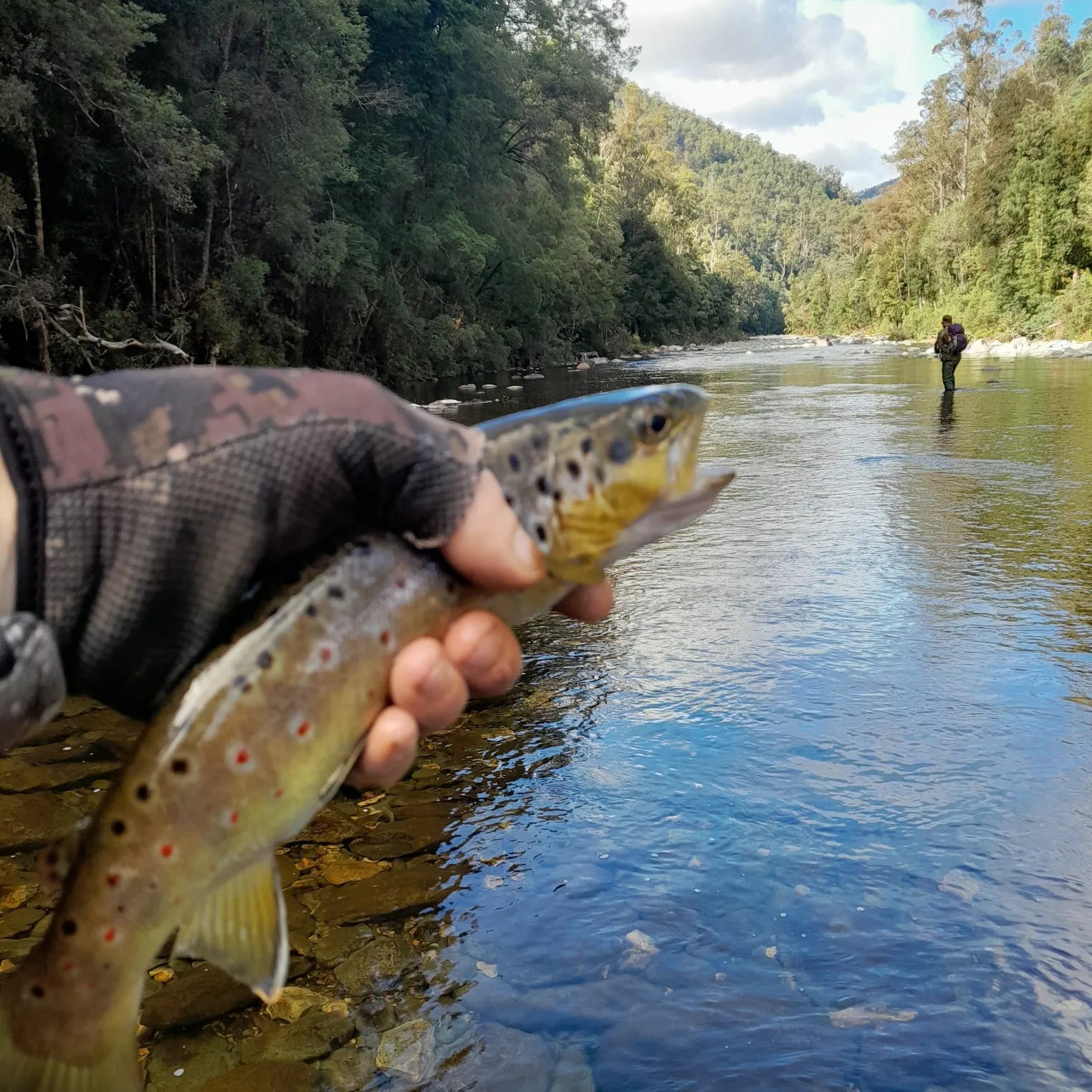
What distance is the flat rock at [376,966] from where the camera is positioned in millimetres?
3744

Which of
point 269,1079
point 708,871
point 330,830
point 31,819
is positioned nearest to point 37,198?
point 31,819

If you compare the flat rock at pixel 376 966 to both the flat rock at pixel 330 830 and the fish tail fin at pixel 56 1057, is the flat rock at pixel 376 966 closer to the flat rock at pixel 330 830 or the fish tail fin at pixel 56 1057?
the flat rock at pixel 330 830

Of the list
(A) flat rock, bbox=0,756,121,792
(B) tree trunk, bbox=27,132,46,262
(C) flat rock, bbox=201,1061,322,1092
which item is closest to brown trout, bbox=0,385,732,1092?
(C) flat rock, bbox=201,1061,322,1092

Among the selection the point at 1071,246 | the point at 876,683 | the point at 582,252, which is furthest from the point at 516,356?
the point at 876,683

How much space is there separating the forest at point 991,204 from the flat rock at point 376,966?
56129 mm

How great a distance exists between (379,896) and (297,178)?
87.1 ft

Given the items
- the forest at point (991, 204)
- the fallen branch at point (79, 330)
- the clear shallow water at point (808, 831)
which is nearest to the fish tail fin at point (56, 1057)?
the clear shallow water at point (808, 831)

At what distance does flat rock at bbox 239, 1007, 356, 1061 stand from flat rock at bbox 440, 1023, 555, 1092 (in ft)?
1.37

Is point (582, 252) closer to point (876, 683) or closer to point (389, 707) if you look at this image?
point (876, 683)

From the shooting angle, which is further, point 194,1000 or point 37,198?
point 37,198

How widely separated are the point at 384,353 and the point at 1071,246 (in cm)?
4114

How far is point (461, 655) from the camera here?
231 centimetres

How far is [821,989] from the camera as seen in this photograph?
3.75 metres

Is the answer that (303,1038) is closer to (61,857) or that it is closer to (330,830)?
(330,830)
